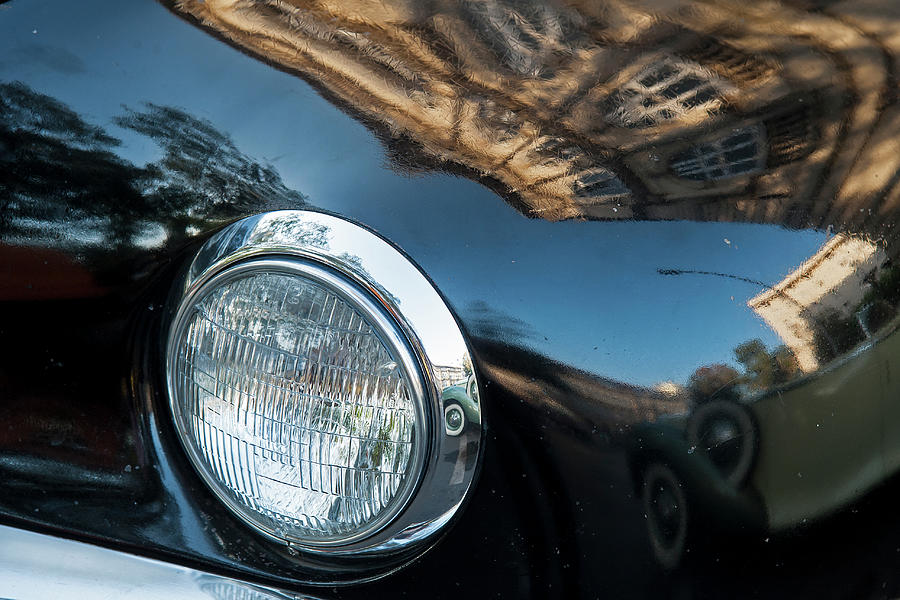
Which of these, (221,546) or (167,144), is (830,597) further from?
(167,144)

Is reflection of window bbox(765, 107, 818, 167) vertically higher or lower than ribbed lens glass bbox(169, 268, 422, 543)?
higher

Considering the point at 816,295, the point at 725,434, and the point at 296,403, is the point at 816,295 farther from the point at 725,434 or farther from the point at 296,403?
the point at 296,403

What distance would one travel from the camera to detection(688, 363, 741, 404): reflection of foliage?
1.05 meters

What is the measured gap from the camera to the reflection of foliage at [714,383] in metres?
1.05

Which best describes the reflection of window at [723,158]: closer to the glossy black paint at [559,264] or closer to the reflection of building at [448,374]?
the glossy black paint at [559,264]

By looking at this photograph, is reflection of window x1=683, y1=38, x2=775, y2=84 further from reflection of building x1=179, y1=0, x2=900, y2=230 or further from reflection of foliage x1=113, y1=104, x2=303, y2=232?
reflection of foliage x1=113, y1=104, x2=303, y2=232

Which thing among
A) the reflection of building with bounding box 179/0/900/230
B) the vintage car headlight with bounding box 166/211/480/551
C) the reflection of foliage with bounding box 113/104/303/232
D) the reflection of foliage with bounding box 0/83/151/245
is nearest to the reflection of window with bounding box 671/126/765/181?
the reflection of building with bounding box 179/0/900/230

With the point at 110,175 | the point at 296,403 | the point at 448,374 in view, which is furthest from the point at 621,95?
the point at 110,175

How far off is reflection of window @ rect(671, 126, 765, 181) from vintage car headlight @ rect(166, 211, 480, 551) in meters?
0.36

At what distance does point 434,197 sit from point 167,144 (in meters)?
0.43

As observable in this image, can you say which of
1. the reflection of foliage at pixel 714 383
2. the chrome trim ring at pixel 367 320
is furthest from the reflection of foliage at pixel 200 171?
the reflection of foliage at pixel 714 383

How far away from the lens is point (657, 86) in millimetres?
1162

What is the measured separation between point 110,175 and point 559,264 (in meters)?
0.69

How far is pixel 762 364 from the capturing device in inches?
41.8
